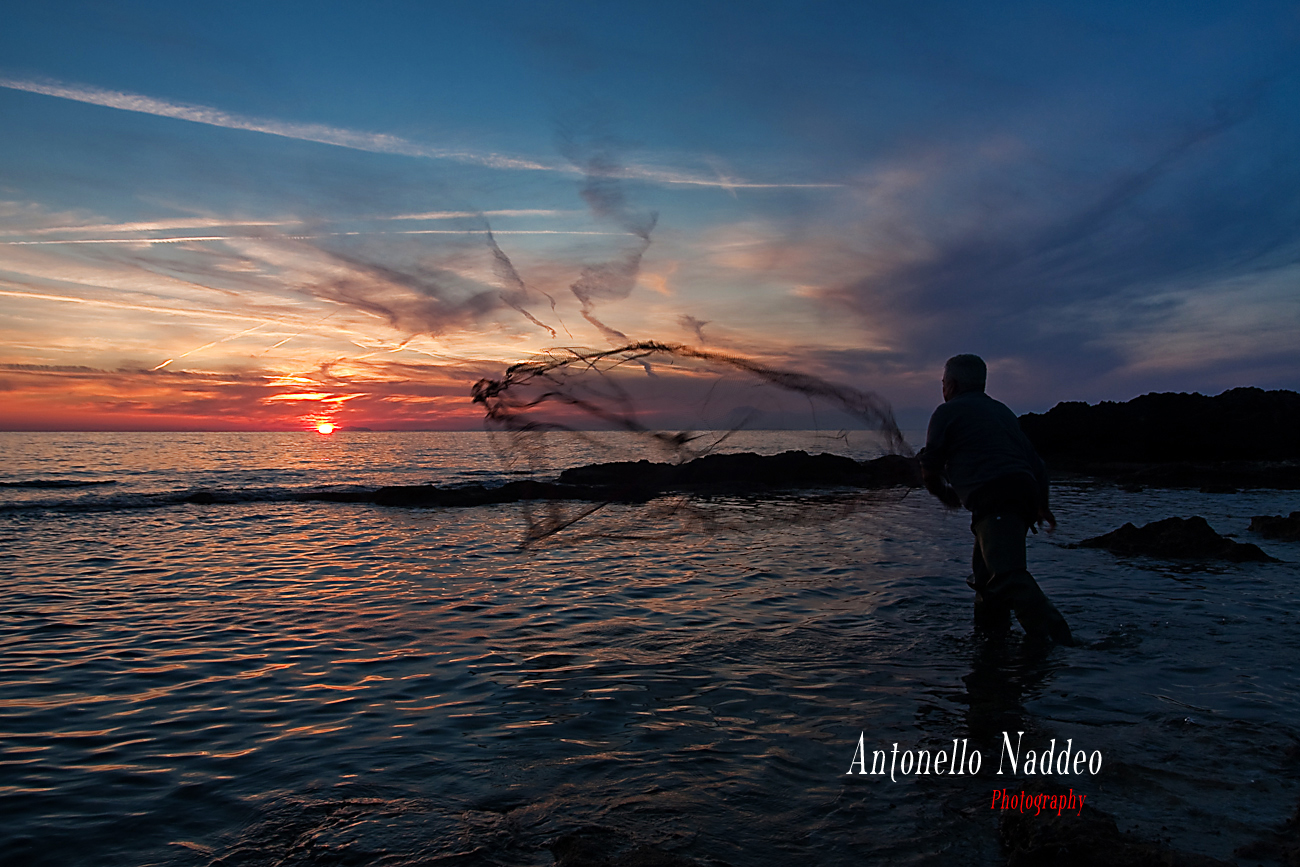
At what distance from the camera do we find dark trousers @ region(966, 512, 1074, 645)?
6555 mm

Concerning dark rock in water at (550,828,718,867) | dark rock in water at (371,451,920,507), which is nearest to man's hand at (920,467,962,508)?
dark rock in water at (550,828,718,867)

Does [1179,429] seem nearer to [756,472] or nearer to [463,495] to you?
[756,472]

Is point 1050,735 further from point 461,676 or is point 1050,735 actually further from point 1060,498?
point 1060,498

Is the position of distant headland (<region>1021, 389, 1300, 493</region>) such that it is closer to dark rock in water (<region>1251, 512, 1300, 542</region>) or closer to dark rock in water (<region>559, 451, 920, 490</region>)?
dark rock in water (<region>559, 451, 920, 490</region>)

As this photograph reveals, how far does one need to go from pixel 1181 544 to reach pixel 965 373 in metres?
9.04

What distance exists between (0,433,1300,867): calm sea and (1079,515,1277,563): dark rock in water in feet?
2.88

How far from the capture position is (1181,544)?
1273 centimetres

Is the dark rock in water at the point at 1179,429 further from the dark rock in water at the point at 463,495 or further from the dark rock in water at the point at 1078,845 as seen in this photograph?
the dark rock in water at the point at 1078,845

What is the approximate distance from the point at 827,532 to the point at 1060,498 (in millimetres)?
13021

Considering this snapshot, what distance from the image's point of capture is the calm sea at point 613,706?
12.9ft

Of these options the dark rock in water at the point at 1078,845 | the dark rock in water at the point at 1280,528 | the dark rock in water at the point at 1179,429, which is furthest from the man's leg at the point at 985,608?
the dark rock in water at the point at 1179,429

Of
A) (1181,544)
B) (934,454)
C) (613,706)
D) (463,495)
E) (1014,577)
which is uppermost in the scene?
(934,454)

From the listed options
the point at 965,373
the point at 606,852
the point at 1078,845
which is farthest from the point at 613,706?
the point at 965,373

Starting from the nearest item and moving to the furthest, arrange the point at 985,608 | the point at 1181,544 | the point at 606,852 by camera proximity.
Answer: the point at 606,852 < the point at 985,608 < the point at 1181,544
